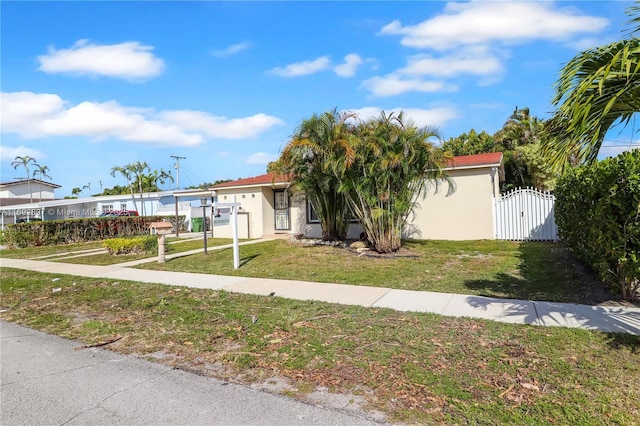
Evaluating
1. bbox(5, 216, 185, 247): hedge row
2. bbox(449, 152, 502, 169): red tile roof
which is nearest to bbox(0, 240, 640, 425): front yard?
bbox(449, 152, 502, 169): red tile roof

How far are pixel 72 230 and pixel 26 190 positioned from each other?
1483 inches

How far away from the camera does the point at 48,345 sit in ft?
17.3

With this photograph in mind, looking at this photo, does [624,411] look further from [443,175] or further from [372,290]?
[443,175]

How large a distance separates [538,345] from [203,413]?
3566mm

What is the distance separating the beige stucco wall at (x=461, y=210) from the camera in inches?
588

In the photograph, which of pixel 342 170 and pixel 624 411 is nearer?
pixel 624 411

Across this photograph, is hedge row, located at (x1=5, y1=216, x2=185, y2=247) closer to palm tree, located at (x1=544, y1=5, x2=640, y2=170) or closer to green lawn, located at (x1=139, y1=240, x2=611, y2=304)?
green lawn, located at (x1=139, y1=240, x2=611, y2=304)

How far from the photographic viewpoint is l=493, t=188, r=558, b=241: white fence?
1420 centimetres

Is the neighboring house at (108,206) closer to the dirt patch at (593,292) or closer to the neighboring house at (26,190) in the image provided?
the neighboring house at (26,190)

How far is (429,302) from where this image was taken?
6586 mm

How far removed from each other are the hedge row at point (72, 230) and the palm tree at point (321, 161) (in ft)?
43.7

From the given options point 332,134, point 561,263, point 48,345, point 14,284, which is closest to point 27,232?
point 14,284

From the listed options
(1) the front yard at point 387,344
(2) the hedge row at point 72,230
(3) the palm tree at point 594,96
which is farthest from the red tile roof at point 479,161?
(2) the hedge row at point 72,230

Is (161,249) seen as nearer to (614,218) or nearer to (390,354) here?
(390,354)
